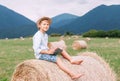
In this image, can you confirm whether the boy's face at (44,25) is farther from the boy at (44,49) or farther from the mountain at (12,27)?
the mountain at (12,27)

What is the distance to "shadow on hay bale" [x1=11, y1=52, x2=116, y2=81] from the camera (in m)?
8.52

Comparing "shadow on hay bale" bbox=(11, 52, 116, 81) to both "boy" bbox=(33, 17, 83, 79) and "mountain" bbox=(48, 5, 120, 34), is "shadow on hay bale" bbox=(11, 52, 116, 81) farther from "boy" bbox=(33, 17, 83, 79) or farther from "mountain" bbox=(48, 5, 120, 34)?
"mountain" bbox=(48, 5, 120, 34)

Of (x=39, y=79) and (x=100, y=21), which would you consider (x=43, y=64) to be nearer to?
(x=39, y=79)

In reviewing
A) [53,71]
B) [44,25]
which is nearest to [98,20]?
[44,25]

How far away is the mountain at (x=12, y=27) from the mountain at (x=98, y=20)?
296 inches

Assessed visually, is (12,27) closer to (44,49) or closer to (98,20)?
(98,20)

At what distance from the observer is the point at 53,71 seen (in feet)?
28.3

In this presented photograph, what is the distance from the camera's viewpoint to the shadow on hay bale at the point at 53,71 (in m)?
8.52

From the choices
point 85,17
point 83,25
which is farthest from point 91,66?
point 85,17

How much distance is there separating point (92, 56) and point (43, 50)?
6.60 feet

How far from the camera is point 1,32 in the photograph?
6456 centimetres

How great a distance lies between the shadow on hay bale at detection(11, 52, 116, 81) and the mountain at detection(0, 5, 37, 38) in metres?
52.3

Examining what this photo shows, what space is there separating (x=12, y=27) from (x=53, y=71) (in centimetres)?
6356

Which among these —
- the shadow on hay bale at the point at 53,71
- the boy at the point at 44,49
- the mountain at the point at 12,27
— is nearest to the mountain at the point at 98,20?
the mountain at the point at 12,27
